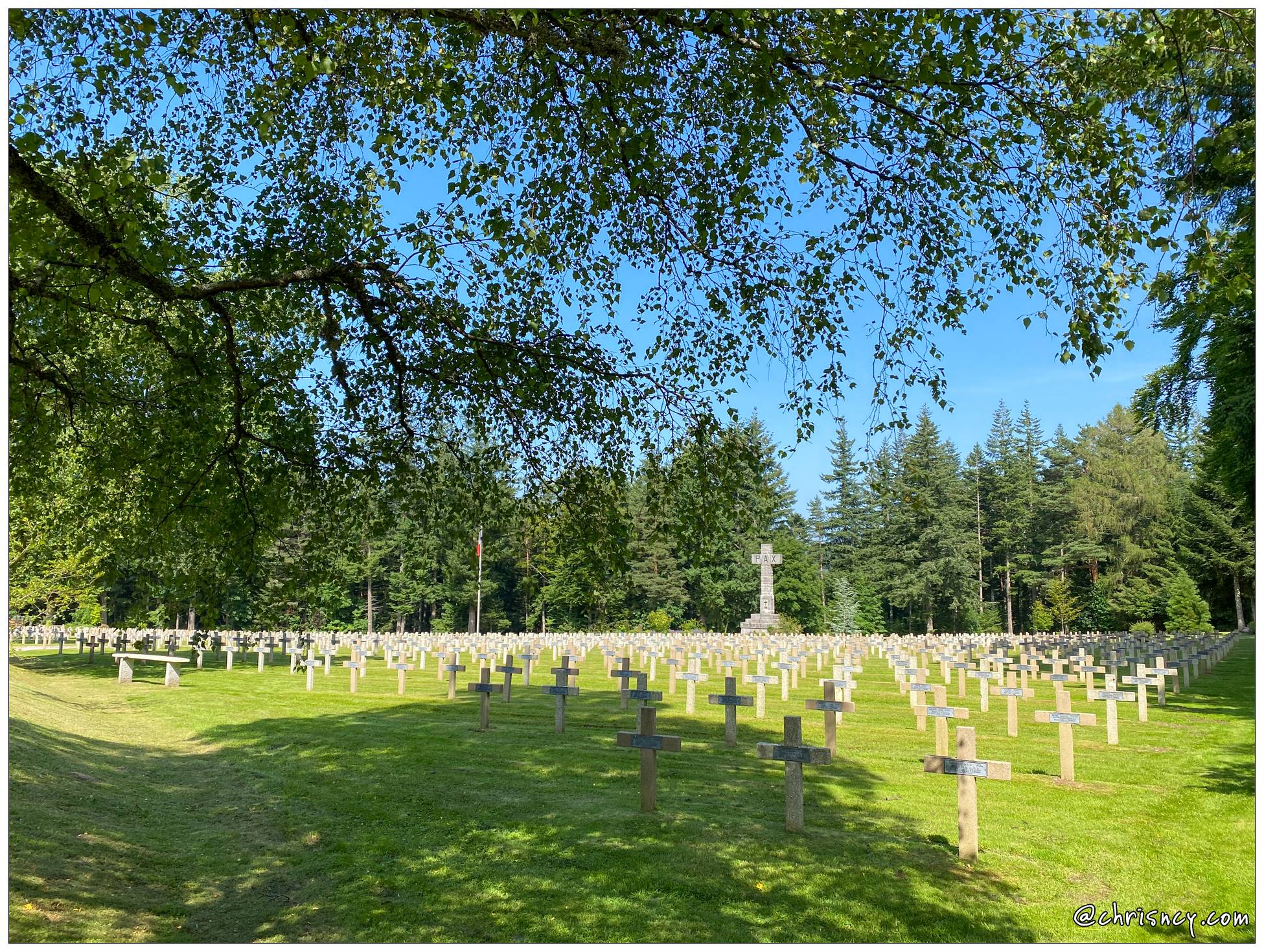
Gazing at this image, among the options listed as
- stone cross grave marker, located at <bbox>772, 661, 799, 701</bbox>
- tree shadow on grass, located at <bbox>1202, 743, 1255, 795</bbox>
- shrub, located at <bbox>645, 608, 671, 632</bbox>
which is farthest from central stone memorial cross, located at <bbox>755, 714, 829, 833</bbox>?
shrub, located at <bbox>645, 608, 671, 632</bbox>

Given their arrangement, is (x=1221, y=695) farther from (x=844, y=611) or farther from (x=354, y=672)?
(x=844, y=611)

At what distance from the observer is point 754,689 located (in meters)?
20.5

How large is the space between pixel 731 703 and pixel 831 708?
4.44ft

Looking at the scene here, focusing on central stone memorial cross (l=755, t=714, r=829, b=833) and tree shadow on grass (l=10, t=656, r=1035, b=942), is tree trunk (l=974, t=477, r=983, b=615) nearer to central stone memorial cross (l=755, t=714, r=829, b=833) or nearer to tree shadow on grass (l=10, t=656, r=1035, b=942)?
tree shadow on grass (l=10, t=656, r=1035, b=942)

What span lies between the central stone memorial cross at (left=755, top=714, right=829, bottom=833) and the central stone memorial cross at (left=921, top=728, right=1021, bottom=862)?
3.21 feet

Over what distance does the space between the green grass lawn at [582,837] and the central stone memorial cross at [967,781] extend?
0.19 meters

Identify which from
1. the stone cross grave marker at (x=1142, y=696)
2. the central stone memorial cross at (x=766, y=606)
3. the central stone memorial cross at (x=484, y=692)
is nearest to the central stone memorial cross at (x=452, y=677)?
the central stone memorial cross at (x=484, y=692)

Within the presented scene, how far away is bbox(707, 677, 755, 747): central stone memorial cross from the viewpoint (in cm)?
1184

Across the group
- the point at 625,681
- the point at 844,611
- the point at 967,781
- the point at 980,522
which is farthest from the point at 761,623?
the point at 967,781

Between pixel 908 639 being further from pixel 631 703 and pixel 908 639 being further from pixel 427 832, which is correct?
pixel 427 832

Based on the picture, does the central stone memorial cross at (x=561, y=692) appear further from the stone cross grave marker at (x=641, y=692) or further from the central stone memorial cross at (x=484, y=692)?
the stone cross grave marker at (x=641, y=692)

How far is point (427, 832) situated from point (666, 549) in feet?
174

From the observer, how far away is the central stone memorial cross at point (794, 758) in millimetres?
7758

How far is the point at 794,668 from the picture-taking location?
64.6ft
